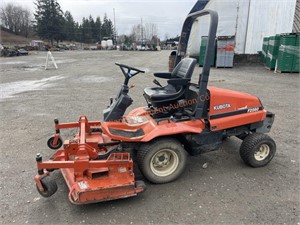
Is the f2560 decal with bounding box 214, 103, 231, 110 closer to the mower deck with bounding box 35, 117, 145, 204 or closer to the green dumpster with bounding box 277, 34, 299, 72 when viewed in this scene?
the mower deck with bounding box 35, 117, 145, 204

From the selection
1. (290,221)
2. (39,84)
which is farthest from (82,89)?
(290,221)

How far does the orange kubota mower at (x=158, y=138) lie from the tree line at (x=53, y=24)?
6425 centimetres

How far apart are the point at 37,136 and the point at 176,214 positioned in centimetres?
335

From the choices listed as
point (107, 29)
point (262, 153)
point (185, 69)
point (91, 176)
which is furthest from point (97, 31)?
point (91, 176)

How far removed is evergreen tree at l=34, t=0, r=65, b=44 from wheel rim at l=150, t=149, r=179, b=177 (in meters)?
64.8

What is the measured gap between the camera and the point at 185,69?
368cm

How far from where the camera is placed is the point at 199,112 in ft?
11.3

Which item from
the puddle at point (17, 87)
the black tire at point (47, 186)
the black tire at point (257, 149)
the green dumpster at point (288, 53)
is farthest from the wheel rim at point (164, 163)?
the green dumpster at point (288, 53)

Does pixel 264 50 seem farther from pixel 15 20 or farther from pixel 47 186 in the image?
pixel 15 20

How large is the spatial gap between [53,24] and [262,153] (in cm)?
6624

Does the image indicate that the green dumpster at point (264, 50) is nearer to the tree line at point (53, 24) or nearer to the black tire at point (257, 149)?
the black tire at point (257, 149)

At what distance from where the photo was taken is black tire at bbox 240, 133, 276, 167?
3.61 metres

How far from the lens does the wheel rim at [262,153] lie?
3730 mm

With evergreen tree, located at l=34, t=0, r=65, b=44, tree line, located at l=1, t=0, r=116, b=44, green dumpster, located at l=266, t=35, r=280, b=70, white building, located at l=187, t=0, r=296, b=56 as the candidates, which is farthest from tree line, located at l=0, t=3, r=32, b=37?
green dumpster, located at l=266, t=35, r=280, b=70
